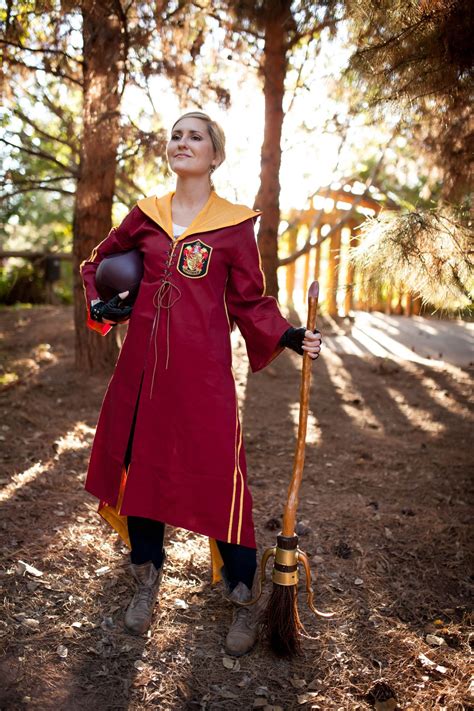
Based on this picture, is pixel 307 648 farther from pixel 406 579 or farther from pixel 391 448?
pixel 391 448

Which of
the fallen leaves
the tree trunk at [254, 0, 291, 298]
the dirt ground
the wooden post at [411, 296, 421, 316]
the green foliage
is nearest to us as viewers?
the dirt ground

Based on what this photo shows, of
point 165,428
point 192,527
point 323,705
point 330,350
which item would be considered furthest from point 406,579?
point 330,350

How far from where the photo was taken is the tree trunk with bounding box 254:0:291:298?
4973 millimetres

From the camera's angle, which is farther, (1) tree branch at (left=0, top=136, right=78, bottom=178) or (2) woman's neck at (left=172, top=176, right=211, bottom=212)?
(1) tree branch at (left=0, top=136, right=78, bottom=178)

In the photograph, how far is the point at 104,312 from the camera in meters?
2.13

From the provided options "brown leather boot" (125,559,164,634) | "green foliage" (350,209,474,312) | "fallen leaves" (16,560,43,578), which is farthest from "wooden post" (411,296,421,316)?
"fallen leaves" (16,560,43,578)

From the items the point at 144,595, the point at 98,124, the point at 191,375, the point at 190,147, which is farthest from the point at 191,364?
the point at 98,124

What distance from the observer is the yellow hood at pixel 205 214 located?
6.82 feet

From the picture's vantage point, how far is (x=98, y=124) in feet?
13.6

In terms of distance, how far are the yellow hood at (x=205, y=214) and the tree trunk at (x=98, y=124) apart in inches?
89.3

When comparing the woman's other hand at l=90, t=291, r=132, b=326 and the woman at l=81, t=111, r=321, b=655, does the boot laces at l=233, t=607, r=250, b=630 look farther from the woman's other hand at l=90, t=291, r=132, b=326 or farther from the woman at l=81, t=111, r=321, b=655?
the woman's other hand at l=90, t=291, r=132, b=326

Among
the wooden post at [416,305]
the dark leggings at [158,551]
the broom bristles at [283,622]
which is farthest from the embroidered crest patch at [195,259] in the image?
the wooden post at [416,305]

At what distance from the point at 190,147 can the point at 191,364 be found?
0.73 m

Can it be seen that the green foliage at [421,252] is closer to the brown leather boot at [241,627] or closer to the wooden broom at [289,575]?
the wooden broom at [289,575]
